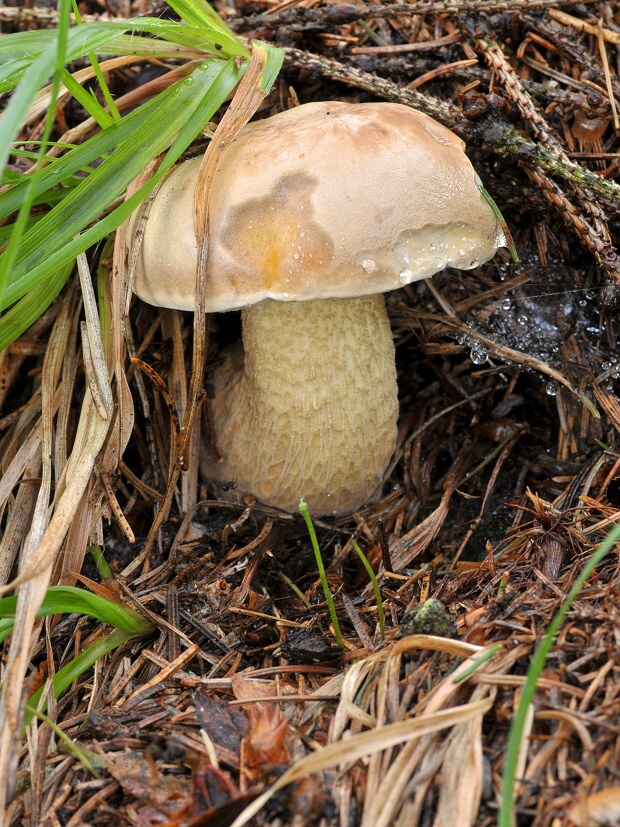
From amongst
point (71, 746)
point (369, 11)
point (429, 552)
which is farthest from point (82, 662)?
point (369, 11)

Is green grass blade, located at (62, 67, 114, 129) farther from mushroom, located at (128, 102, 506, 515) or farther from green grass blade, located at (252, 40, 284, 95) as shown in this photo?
green grass blade, located at (252, 40, 284, 95)

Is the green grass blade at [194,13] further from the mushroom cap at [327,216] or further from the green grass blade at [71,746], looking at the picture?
the green grass blade at [71,746]

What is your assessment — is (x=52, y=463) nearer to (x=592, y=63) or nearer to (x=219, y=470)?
(x=219, y=470)

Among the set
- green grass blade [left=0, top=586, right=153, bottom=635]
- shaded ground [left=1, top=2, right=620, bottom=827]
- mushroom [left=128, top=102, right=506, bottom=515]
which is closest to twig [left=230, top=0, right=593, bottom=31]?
shaded ground [left=1, top=2, right=620, bottom=827]

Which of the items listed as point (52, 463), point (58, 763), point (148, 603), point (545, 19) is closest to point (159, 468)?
point (52, 463)

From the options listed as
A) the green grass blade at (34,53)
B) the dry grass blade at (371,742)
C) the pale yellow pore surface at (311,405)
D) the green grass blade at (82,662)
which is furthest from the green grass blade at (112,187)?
the dry grass blade at (371,742)

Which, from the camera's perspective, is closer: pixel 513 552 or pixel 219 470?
pixel 513 552

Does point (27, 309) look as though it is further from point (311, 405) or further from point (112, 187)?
point (311, 405)
